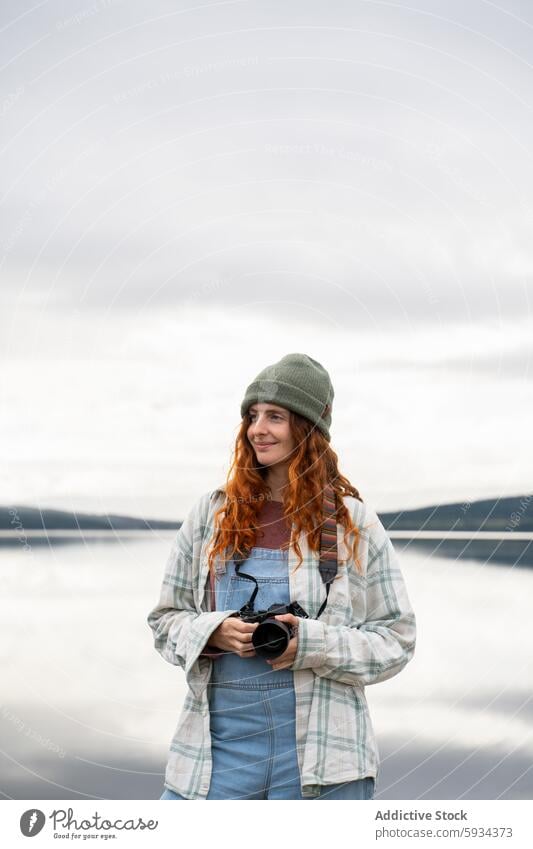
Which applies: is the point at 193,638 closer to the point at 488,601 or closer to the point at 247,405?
the point at 247,405

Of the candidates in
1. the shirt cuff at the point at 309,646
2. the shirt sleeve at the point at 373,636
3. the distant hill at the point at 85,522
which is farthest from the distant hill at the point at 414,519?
the shirt cuff at the point at 309,646

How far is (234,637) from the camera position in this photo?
213 cm

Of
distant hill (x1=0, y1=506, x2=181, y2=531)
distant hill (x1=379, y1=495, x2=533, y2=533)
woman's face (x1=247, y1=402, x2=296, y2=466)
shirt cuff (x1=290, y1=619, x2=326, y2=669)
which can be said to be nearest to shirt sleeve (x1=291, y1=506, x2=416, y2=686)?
shirt cuff (x1=290, y1=619, x2=326, y2=669)

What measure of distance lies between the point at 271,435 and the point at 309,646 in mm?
507

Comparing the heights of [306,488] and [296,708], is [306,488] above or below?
above

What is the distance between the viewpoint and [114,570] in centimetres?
326

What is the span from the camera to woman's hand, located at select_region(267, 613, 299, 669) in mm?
2115

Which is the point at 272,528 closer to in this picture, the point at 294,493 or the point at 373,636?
the point at 294,493

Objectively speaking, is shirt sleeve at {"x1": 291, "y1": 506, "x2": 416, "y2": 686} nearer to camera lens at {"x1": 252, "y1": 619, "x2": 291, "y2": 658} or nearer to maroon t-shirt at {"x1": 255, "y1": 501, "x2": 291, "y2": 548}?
camera lens at {"x1": 252, "y1": 619, "x2": 291, "y2": 658}

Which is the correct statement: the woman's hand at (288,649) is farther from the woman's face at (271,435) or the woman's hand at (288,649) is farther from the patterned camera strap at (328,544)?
the woman's face at (271,435)

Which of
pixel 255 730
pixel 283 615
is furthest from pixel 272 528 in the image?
pixel 255 730

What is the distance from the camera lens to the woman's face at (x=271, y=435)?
233cm

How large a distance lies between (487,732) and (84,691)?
1344 mm
